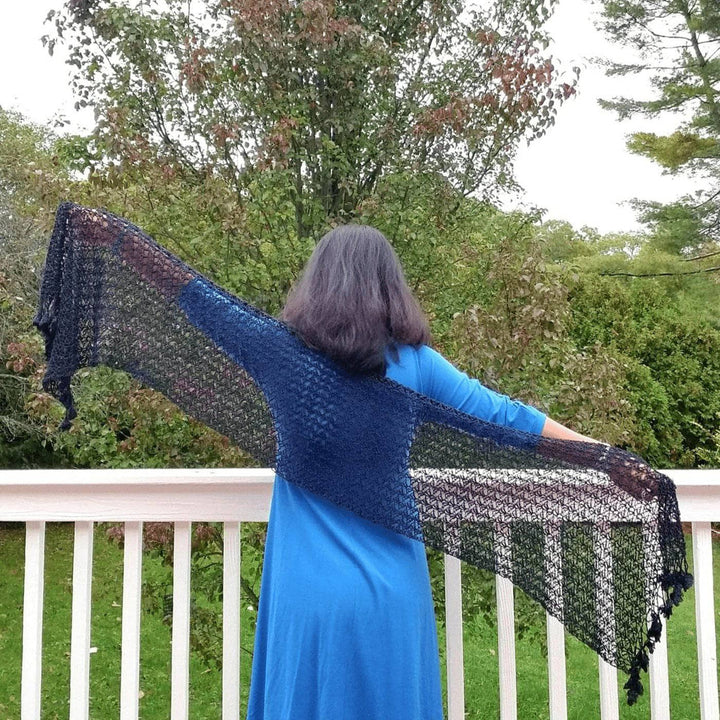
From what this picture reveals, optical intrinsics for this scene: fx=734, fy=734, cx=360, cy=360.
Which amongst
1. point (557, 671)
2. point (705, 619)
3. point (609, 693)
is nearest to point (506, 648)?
point (557, 671)

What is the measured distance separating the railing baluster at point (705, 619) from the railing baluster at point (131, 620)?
1104 millimetres

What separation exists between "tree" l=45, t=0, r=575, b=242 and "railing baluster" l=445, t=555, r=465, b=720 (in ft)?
4.78

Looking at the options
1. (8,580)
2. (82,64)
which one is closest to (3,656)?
(8,580)

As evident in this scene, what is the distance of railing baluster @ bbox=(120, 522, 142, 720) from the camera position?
1.47 m

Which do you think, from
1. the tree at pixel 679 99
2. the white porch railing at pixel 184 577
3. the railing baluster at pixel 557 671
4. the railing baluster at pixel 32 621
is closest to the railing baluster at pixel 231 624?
the white porch railing at pixel 184 577

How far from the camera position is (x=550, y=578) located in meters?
1.32

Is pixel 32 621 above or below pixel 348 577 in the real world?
below

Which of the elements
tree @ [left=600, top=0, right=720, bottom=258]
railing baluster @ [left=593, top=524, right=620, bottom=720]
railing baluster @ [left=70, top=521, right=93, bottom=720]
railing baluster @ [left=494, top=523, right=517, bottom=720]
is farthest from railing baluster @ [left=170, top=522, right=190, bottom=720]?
tree @ [left=600, top=0, right=720, bottom=258]

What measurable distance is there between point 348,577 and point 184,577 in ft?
1.47

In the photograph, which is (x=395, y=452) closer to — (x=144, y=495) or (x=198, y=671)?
(x=144, y=495)

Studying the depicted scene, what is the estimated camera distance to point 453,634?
56.6 inches

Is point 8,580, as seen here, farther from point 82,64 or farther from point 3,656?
point 82,64

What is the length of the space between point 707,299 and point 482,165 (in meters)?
5.45

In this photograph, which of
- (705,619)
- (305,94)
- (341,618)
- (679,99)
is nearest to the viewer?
(341,618)
